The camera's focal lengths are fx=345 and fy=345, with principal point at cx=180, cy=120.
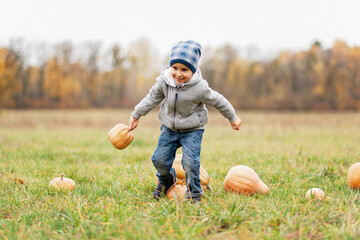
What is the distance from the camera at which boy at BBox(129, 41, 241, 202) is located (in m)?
3.70

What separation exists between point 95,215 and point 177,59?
1.75 meters

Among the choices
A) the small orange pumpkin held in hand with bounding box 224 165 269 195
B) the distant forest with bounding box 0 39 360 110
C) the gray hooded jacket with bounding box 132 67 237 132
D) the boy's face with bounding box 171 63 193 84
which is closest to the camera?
the boy's face with bounding box 171 63 193 84

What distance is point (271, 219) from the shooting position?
2.80 m

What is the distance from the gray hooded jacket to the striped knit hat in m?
0.17

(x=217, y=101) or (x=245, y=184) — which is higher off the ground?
(x=217, y=101)

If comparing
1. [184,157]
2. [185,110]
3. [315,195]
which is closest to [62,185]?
[184,157]

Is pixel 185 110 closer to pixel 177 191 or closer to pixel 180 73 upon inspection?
pixel 180 73

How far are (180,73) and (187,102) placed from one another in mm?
336

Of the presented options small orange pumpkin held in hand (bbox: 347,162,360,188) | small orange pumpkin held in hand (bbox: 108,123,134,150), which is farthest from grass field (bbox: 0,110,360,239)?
small orange pumpkin held in hand (bbox: 108,123,134,150)

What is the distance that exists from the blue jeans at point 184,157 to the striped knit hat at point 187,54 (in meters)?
0.75

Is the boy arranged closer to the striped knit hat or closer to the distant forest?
the striped knit hat

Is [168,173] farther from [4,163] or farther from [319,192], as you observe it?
[4,163]

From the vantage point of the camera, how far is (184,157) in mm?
3820

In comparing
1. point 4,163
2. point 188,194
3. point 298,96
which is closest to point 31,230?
point 188,194
